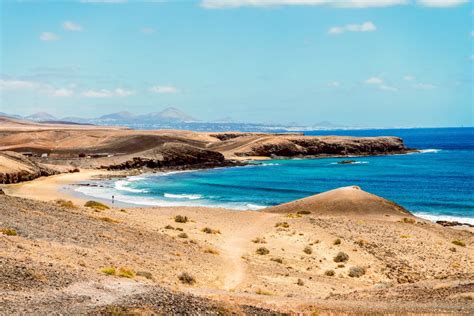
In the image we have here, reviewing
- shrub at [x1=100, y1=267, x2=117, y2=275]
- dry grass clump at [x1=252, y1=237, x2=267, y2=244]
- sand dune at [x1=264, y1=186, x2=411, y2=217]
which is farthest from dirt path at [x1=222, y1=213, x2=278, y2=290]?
shrub at [x1=100, y1=267, x2=117, y2=275]

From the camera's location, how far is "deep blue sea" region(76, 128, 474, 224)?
58.0 m

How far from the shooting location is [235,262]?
28.0 metres

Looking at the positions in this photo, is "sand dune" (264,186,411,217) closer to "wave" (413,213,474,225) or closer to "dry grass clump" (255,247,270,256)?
"wave" (413,213,474,225)

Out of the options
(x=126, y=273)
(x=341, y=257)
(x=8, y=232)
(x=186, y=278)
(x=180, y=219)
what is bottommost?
(x=341, y=257)

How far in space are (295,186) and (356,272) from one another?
4578 cm

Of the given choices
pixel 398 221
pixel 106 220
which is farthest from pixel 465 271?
pixel 106 220

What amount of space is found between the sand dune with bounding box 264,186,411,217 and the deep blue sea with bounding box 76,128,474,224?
5698 mm

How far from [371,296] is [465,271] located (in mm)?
9355

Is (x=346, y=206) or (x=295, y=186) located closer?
(x=346, y=206)

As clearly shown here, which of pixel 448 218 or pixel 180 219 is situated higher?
pixel 180 219

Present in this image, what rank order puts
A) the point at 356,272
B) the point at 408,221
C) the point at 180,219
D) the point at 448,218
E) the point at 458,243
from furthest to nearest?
the point at 448,218 → the point at 408,221 → the point at 180,219 → the point at 458,243 → the point at 356,272

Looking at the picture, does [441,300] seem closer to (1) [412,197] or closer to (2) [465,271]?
(2) [465,271]

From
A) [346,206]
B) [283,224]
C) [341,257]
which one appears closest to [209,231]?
[283,224]

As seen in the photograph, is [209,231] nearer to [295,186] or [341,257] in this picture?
[341,257]
